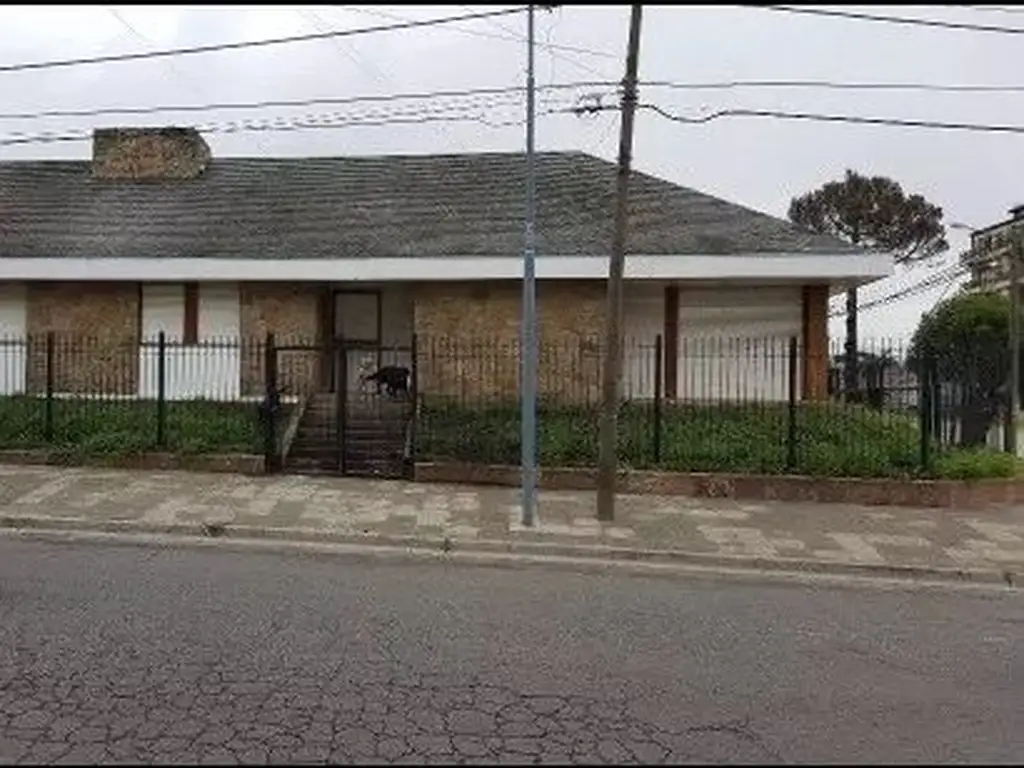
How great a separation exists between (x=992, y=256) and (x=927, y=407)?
4088 cm

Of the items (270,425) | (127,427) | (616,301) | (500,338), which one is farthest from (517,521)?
(127,427)

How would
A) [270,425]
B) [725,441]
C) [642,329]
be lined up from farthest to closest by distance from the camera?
1. [642,329]
2. [270,425]
3. [725,441]

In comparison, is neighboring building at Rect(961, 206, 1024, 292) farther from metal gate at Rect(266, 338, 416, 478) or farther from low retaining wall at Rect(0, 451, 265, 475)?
low retaining wall at Rect(0, 451, 265, 475)

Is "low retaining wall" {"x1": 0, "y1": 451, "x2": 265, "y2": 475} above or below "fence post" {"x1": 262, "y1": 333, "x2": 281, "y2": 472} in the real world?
below

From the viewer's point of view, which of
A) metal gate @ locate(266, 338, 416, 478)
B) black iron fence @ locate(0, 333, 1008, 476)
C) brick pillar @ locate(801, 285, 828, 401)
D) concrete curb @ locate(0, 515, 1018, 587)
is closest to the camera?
concrete curb @ locate(0, 515, 1018, 587)

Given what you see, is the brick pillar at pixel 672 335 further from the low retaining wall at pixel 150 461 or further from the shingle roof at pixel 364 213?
the low retaining wall at pixel 150 461

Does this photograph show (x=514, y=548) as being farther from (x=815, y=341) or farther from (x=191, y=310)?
(x=191, y=310)

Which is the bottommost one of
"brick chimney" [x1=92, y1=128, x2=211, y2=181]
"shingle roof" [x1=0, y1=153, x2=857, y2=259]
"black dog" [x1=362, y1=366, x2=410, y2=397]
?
"black dog" [x1=362, y1=366, x2=410, y2=397]

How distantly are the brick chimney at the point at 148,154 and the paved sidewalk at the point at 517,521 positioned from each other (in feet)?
31.9

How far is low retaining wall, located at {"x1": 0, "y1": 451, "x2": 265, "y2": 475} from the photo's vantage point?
44.3 feet

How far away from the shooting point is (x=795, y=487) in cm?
1245

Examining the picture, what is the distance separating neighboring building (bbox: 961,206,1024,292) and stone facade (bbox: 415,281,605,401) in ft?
91.7

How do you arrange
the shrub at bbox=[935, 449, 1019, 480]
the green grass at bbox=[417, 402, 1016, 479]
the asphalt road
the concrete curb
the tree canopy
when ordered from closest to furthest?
the asphalt road, the concrete curb, the shrub at bbox=[935, 449, 1019, 480], the green grass at bbox=[417, 402, 1016, 479], the tree canopy

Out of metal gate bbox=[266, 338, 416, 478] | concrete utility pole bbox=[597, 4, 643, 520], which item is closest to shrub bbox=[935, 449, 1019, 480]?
concrete utility pole bbox=[597, 4, 643, 520]
